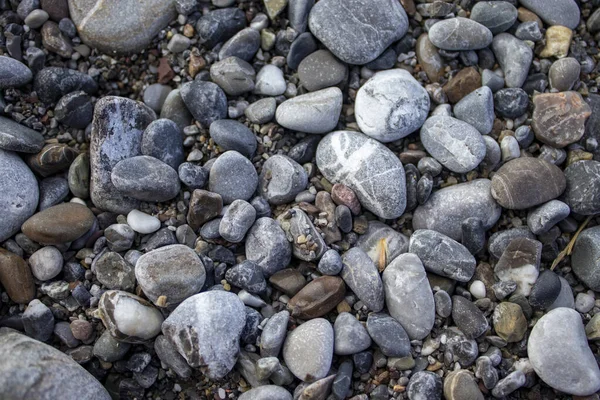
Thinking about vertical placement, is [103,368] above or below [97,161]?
below

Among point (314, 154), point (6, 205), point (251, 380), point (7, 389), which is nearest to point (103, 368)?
point (7, 389)

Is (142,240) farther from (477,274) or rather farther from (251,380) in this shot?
(477,274)

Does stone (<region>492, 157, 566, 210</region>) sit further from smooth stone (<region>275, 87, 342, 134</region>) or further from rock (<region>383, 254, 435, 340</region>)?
smooth stone (<region>275, 87, 342, 134</region>)

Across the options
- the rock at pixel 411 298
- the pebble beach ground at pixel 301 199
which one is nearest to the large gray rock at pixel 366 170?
the pebble beach ground at pixel 301 199

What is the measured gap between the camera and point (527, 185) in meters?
2.06

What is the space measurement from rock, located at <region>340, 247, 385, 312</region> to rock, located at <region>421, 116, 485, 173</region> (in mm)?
504

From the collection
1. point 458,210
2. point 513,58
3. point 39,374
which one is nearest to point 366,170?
point 458,210

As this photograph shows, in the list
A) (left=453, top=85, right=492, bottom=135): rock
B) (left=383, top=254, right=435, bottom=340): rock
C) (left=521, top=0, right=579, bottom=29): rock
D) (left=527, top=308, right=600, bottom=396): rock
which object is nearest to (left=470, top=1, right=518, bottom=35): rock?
(left=521, top=0, right=579, bottom=29): rock

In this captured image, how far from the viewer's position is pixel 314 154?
2.23m

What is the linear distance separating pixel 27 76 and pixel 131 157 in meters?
0.57

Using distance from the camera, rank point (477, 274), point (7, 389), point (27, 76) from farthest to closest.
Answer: point (27, 76) → point (477, 274) → point (7, 389)

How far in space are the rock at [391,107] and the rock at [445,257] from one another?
0.45 m

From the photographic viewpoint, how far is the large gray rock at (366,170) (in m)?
2.07

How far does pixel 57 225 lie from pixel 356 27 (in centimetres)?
139
